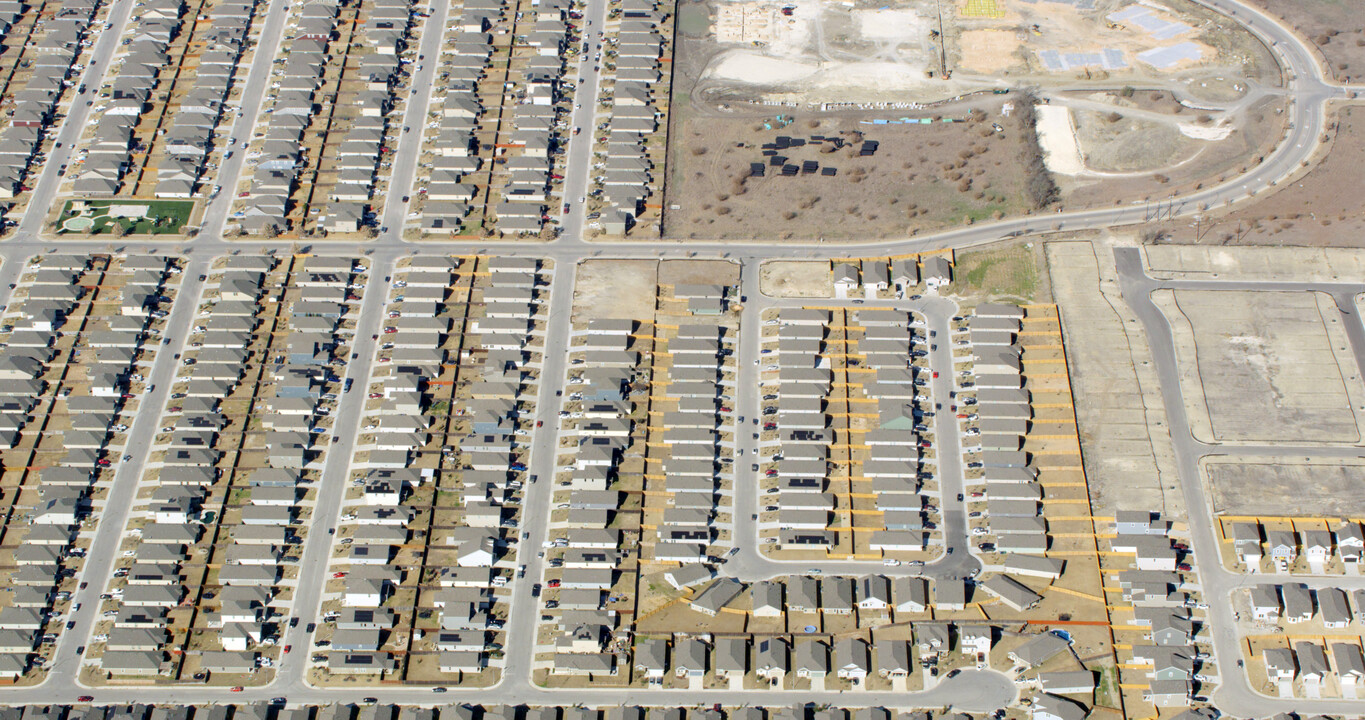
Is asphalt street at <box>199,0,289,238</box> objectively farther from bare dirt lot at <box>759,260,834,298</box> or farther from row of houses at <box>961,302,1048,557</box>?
row of houses at <box>961,302,1048,557</box>

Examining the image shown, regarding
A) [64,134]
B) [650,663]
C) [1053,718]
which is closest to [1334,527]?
[1053,718]

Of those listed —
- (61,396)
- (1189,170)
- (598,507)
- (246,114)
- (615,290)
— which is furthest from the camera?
(246,114)

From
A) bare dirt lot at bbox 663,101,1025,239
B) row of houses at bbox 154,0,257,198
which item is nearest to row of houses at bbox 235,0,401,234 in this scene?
row of houses at bbox 154,0,257,198

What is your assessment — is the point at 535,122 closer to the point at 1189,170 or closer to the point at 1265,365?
the point at 1189,170

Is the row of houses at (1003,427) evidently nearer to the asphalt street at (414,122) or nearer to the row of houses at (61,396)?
the asphalt street at (414,122)

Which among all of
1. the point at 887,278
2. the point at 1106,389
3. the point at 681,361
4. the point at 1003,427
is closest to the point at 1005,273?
the point at 887,278

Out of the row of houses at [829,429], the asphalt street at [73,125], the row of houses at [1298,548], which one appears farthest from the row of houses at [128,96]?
the row of houses at [1298,548]
